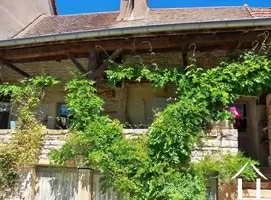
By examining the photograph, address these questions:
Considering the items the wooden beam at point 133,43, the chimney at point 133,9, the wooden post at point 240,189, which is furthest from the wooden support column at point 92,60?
the wooden post at point 240,189

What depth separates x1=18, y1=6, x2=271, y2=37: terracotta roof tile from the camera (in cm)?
921

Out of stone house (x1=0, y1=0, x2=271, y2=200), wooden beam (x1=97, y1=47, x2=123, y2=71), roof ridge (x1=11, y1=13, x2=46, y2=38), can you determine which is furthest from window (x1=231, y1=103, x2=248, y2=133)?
roof ridge (x1=11, y1=13, x2=46, y2=38)

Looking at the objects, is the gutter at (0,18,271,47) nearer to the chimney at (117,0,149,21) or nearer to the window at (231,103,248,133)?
the chimney at (117,0,149,21)

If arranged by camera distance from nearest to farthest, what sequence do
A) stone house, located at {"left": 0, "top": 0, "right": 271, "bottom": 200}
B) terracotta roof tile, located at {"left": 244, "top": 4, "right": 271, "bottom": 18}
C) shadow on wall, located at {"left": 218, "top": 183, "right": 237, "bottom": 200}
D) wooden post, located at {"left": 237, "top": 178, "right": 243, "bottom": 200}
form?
wooden post, located at {"left": 237, "top": 178, "right": 243, "bottom": 200} < shadow on wall, located at {"left": 218, "top": 183, "right": 237, "bottom": 200} < stone house, located at {"left": 0, "top": 0, "right": 271, "bottom": 200} < terracotta roof tile, located at {"left": 244, "top": 4, "right": 271, "bottom": 18}

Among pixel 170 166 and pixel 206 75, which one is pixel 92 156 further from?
pixel 206 75

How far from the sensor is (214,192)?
599cm

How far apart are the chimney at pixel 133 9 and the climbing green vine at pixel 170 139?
429 centimetres

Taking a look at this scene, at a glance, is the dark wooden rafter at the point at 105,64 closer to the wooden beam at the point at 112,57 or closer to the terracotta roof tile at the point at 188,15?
the wooden beam at the point at 112,57

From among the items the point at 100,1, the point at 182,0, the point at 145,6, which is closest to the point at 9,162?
the point at 145,6

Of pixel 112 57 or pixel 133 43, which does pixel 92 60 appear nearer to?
pixel 112 57

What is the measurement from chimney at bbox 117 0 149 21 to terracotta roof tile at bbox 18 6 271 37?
0.68 feet

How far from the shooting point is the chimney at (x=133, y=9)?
1000 centimetres

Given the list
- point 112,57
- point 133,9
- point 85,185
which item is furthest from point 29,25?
point 85,185

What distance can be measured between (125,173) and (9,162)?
2.58m
